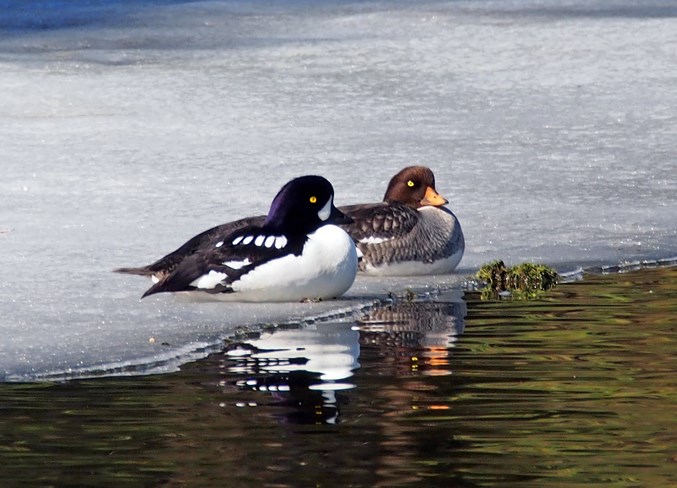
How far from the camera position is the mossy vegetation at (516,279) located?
25.1ft

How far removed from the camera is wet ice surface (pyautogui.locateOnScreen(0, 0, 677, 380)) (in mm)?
7461

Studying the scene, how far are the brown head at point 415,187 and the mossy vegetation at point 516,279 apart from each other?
2.71ft

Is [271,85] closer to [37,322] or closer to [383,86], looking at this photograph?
[383,86]

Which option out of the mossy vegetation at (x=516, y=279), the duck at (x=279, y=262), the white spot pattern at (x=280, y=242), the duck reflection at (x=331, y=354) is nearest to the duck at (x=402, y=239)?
the mossy vegetation at (x=516, y=279)

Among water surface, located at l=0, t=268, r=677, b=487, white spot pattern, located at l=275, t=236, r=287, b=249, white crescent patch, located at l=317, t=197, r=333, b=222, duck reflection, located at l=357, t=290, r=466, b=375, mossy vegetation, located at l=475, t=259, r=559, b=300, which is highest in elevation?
white crescent patch, located at l=317, t=197, r=333, b=222

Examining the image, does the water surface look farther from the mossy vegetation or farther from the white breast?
the mossy vegetation

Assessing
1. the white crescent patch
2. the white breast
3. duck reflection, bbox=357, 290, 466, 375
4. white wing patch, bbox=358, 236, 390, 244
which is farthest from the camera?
white wing patch, bbox=358, 236, 390, 244

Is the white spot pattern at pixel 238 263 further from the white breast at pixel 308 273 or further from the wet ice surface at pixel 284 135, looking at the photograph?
the wet ice surface at pixel 284 135

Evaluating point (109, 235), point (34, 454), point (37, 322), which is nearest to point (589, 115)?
point (109, 235)

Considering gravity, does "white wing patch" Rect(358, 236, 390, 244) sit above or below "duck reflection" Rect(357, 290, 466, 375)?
above

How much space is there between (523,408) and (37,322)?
243 cm

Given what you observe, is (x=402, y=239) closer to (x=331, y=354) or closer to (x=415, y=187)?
(x=415, y=187)

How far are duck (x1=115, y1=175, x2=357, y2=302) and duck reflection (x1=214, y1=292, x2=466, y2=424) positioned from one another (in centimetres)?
26

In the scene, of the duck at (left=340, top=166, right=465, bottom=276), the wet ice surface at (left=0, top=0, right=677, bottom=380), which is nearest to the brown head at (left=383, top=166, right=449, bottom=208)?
Result: the duck at (left=340, top=166, right=465, bottom=276)
